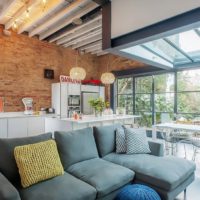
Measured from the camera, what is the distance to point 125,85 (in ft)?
25.6

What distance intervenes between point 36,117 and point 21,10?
2.95 metres

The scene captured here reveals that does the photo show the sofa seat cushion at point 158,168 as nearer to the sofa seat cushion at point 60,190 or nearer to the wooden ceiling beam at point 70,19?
the sofa seat cushion at point 60,190

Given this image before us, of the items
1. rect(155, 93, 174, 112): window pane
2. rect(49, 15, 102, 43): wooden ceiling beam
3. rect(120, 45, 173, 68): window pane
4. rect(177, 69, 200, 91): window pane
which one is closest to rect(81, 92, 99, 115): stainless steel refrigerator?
rect(49, 15, 102, 43): wooden ceiling beam

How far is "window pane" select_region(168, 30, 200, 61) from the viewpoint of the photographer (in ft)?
12.9

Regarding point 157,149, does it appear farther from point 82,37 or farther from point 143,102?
point 82,37

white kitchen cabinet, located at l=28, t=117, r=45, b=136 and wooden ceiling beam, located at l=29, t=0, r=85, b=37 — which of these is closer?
wooden ceiling beam, located at l=29, t=0, r=85, b=37

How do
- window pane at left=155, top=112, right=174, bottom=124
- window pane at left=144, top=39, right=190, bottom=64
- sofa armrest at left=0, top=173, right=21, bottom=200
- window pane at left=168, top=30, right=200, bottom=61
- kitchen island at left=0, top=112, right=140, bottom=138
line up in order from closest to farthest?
sofa armrest at left=0, top=173, right=21, bottom=200 → window pane at left=168, top=30, right=200, bottom=61 → window pane at left=144, top=39, right=190, bottom=64 → kitchen island at left=0, top=112, right=140, bottom=138 → window pane at left=155, top=112, right=174, bottom=124

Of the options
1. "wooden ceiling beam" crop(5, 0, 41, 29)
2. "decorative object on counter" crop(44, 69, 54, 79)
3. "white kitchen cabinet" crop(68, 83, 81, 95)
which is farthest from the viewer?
"white kitchen cabinet" crop(68, 83, 81, 95)

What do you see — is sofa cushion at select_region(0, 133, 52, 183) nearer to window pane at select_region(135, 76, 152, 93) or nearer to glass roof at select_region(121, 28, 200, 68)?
glass roof at select_region(121, 28, 200, 68)

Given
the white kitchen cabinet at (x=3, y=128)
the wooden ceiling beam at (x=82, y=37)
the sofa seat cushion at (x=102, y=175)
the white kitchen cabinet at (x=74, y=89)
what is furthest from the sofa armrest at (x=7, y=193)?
the white kitchen cabinet at (x=74, y=89)

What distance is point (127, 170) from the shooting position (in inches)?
96.0

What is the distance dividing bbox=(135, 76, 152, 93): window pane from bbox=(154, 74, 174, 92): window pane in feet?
0.79

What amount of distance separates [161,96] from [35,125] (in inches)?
173

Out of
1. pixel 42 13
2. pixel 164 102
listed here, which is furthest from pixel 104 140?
pixel 164 102
